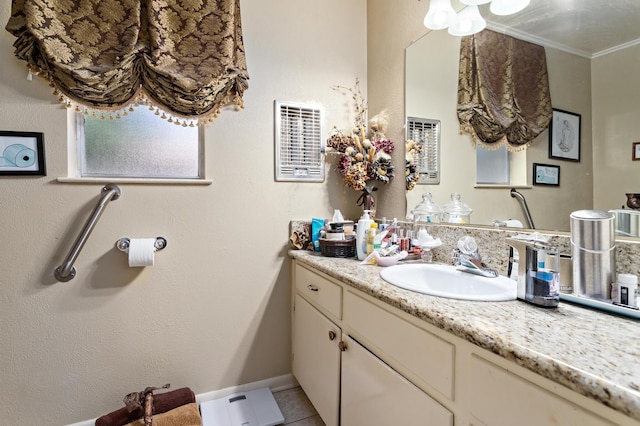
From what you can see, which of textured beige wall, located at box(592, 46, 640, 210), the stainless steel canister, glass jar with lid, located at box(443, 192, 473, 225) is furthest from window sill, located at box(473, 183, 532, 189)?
the stainless steel canister

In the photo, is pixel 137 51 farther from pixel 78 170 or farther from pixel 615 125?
pixel 615 125

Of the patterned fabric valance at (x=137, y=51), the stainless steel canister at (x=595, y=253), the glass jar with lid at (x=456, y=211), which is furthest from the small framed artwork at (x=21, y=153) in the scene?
the stainless steel canister at (x=595, y=253)

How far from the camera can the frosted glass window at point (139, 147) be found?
1.52 metres

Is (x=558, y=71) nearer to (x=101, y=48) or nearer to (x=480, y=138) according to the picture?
(x=480, y=138)

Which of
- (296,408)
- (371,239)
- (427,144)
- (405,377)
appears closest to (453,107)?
(427,144)

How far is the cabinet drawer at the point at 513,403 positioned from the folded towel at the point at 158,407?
1.37 metres

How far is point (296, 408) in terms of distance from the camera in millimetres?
1625

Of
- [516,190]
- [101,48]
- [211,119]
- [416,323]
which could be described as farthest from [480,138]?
[101,48]

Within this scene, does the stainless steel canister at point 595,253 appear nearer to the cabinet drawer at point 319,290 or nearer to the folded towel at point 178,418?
the cabinet drawer at point 319,290

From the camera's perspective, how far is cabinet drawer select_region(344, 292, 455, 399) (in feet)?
2.36

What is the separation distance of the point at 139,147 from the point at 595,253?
6.42ft

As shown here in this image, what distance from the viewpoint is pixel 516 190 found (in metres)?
1.17

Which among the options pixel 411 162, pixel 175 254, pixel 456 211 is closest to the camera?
pixel 456 211

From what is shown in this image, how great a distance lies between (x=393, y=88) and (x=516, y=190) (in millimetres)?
976
